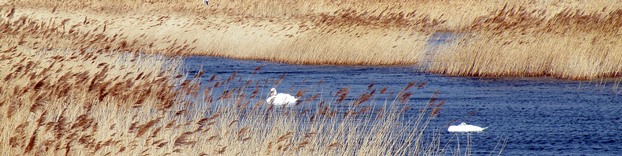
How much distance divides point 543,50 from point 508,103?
2426 millimetres

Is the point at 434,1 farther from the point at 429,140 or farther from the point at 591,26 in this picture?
the point at 429,140

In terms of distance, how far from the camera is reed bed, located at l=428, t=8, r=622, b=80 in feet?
50.0

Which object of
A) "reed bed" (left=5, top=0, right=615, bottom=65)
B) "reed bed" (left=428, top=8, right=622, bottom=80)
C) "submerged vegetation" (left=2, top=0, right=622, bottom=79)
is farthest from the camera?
"reed bed" (left=5, top=0, right=615, bottom=65)

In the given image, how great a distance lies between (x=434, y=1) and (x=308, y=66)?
796 cm

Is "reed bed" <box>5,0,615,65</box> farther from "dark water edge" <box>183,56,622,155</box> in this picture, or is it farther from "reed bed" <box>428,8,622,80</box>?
"reed bed" <box>428,8,622,80</box>

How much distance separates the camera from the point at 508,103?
13.6m

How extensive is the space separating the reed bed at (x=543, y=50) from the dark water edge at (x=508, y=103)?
28 centimetres

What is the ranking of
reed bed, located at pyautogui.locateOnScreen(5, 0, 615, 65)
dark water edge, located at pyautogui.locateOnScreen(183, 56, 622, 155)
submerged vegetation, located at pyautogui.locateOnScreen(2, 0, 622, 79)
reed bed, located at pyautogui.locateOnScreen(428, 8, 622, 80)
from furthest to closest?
reed bed, located at pyautogui.locateOnScreen(5, 0, 615, 65) → submerged vegetation, located at pyautogui.locateOnScreen(2, 0, 622, 79) → reed bed, located at pyautogui.locateOnScreen(428, 8, 622, 80) → dark water edge, located at pyautogui.locateOnScreen(183, 56, 622, 155)

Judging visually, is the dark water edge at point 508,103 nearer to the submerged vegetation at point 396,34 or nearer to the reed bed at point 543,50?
the reed bed at point 543,50

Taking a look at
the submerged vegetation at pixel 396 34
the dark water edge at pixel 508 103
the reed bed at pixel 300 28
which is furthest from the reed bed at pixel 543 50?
the reed bed at pixel 300 28

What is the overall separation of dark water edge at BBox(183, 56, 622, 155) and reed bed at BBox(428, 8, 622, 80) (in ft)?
0.93

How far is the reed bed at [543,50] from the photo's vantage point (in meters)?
15.2

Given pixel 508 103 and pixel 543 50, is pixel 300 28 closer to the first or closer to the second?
pixel 543 50

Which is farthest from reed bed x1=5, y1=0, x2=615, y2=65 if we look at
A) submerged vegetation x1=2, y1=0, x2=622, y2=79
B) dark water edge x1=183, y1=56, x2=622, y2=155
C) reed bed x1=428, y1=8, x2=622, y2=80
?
reed bed x1=428, y1=8, x2=622, y2=80
